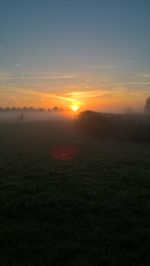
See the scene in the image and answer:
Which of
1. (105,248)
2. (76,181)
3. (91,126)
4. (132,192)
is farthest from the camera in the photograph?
(91,126)

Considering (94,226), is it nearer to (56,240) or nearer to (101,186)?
(56,240)

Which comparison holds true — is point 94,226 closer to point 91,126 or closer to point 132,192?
point 132,192

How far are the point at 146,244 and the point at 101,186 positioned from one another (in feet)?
17.8

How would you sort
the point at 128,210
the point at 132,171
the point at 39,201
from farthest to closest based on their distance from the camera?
the point at 132,171, the point at 39,201, the point at 128,210

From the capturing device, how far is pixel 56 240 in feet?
24.2

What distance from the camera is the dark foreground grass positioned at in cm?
672

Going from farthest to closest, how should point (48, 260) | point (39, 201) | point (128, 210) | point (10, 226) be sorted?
point (39, 201), point (128, 210), point (10, 226), point (48, 260)

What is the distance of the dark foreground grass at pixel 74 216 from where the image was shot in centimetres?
672

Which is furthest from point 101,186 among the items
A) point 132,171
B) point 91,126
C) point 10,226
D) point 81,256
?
point 91,126

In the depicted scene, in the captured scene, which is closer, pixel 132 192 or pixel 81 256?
pixel 81 256

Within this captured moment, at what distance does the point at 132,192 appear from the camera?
38.7ft

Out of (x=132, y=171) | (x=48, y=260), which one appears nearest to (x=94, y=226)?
(x=48, y=260)

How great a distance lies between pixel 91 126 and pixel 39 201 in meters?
30.4

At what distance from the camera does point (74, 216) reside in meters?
9.08
